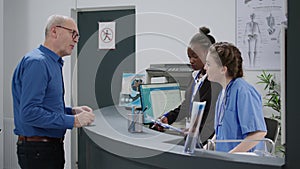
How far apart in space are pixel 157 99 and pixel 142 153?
0.70 metres

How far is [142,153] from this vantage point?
5.99ft

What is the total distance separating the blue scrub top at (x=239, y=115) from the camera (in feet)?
6.22

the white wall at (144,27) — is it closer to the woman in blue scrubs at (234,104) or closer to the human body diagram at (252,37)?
the human body diagram at (252,37)

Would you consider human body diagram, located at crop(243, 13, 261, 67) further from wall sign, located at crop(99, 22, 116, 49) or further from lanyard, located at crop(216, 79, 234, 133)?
lanyard, located at crop(216, 79, 234, 133)

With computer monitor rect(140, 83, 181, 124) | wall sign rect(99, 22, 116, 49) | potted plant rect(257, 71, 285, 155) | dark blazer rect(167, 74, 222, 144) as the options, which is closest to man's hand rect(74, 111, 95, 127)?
computer monitor rect(140, 83, 181, 124)

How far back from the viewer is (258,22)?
395 centimetres

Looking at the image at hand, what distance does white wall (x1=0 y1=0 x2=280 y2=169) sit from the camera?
4125 millimetres

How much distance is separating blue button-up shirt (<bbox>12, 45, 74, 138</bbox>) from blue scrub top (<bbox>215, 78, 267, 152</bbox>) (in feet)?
2.98

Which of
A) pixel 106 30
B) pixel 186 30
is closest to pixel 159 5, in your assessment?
pixel 186 30

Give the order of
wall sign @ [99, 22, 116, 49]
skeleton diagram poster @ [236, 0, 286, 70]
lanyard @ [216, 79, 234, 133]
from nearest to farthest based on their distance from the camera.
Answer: lanyard @ [216, 79, 234, 133], skeleton diagram poster @ [236, 0, 286, 70], wall sign @ [99, 22, 116, 49]

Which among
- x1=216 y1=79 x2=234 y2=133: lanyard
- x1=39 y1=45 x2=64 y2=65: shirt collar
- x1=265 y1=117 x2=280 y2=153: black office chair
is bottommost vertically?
x1=265 y1=117 x2=280 y2=153: black office chair

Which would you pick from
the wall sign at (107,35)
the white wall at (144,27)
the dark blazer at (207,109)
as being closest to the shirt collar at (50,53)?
the dark blazer at (207,109)

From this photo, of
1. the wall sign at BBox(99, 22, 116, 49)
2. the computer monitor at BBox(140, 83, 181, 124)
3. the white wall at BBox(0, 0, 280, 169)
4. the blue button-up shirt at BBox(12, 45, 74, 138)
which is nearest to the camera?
the blue button-up shirt at BBox(12, 45, 74, 138)

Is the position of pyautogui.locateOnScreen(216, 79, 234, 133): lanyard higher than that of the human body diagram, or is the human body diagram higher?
the human body diagram
